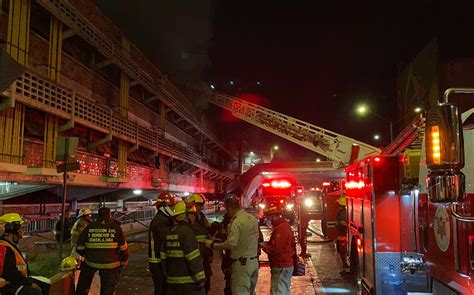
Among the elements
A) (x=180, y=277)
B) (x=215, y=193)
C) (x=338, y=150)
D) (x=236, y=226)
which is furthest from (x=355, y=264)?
(x=215, y=193)

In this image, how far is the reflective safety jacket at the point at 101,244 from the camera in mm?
5836

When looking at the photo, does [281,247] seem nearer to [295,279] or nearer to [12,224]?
[12,224]

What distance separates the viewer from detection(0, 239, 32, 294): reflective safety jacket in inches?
160

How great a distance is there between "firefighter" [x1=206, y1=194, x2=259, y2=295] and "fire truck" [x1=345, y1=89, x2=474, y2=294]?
1547mm

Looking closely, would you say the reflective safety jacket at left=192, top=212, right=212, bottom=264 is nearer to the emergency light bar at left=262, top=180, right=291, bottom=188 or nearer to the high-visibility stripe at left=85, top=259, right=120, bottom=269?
the high-visibility stripe at left=85, top=259, right=120, bottom=269

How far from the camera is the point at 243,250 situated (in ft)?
17.1

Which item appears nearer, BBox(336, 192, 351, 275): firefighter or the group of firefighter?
the group of firefighter

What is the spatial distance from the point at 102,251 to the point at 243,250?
2.04 metres

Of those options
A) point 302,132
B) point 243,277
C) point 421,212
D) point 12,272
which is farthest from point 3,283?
point 302,132

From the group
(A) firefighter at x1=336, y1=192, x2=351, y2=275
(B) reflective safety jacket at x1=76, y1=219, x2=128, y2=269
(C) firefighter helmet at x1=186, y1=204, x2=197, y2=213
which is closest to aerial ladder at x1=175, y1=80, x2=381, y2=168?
(A) firefighter at x1=336, y1=192, x2=351, y2=275

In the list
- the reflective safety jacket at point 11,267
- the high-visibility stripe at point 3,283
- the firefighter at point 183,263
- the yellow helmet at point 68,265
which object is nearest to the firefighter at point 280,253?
the firefighter at point 183,263

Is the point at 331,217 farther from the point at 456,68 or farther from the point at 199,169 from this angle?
the point at 199,169

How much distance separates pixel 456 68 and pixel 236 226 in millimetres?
24226

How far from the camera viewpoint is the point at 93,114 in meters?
15.1
